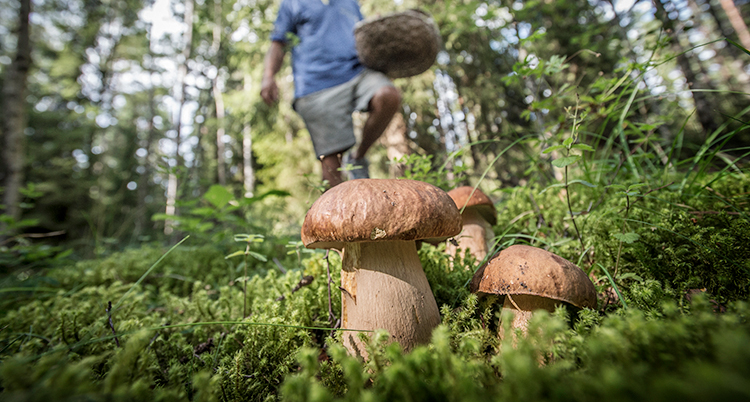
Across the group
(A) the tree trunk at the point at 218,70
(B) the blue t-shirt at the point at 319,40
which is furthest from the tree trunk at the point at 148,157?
(B) the blue t-shirt at the point at 319,40

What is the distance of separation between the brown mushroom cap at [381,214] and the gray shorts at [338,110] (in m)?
1.73

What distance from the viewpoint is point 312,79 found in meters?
2.96

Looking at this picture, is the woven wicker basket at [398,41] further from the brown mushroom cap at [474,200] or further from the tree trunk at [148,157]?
the tree trunk at [148,157]

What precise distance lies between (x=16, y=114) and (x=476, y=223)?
6.71 metres

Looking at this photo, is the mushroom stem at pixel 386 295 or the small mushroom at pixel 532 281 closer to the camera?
the small mushroom at pixel 532 281

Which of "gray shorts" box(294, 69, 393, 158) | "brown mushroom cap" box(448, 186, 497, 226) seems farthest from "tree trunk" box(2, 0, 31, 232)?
"brown mushroom cap" box(448, 186, 497, 226)

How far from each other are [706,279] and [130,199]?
19.9 meters

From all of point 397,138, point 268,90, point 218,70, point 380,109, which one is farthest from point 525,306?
point 218,70

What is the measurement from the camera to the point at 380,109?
2.57 m

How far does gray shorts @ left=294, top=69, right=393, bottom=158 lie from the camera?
2.73 meters

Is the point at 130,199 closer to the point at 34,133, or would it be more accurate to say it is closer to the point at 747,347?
the point at 34,133

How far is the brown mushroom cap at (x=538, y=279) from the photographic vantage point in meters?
1.01

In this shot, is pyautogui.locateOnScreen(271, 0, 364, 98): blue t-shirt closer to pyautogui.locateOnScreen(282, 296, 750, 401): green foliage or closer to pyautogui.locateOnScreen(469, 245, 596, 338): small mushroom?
pyautogui.locateOnScreen(469, 245, 596, 338): small mushroom

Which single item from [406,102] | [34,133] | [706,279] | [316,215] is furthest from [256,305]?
[34,133]
